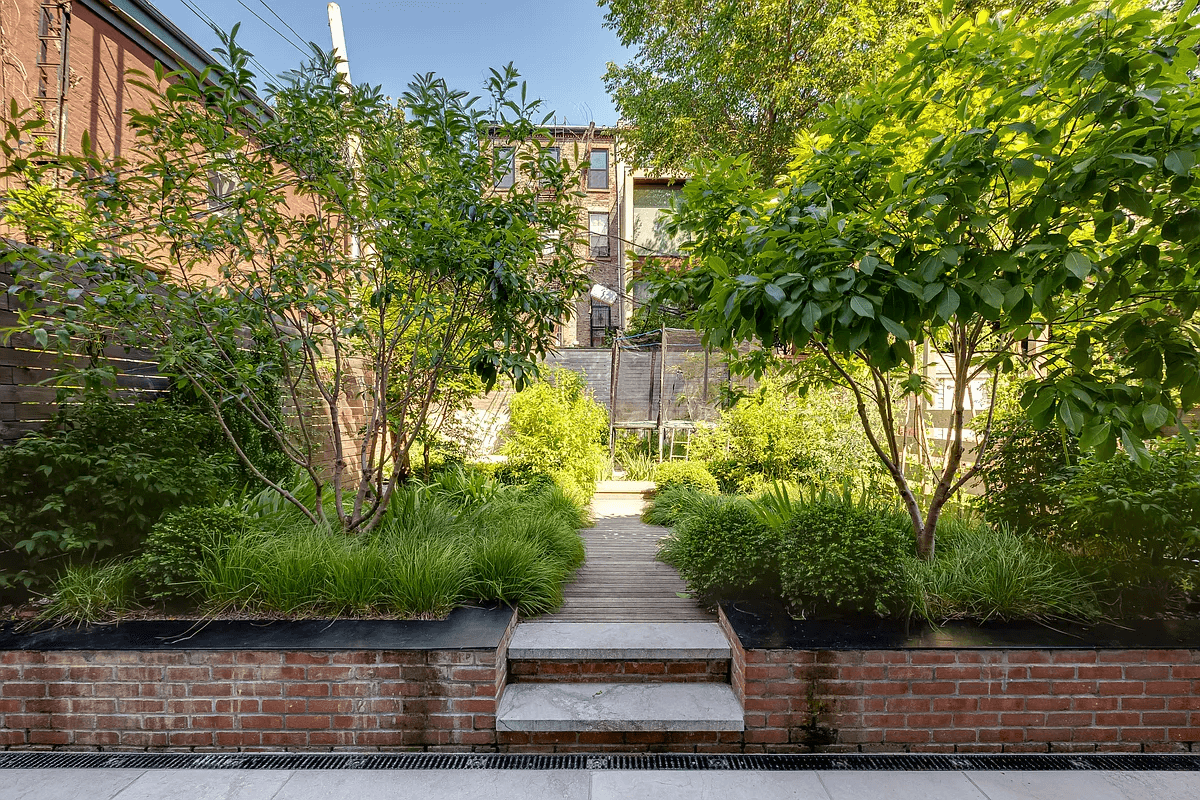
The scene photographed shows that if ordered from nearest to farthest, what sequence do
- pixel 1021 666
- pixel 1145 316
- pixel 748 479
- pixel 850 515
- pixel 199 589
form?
pixel 1145 316 → pixel 1021 666 → pixel 199 589 → pixel 850 515 → pixel 748 479

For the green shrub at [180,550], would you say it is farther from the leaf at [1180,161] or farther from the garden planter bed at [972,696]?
the leaf at [1180,161]

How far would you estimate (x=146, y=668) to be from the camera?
2789mm

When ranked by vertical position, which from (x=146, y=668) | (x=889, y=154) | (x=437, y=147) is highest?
(x=437, y=147)

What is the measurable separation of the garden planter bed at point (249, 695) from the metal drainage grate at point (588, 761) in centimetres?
5

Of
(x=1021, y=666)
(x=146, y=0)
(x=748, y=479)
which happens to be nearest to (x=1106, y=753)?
(x=1021, y=666)

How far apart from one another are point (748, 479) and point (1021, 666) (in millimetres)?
3891

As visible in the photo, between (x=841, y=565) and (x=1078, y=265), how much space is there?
1.84m

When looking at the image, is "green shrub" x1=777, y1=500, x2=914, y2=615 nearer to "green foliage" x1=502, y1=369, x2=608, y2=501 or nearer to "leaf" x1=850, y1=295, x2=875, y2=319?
"leaf" x1=850, y1=295, x2=875, y2=319

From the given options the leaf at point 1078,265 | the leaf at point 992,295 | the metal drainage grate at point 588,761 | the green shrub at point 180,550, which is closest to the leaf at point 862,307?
the leaf at point 992,295

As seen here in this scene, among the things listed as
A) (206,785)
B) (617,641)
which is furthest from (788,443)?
(206,785)

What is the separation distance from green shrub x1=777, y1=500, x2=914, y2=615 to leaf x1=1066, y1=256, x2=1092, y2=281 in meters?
1.74

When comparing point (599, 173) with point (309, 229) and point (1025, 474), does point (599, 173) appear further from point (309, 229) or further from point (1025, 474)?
point (1025, 474)

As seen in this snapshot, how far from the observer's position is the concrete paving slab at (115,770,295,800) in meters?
2.50

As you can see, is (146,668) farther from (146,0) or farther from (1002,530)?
(146,0)
